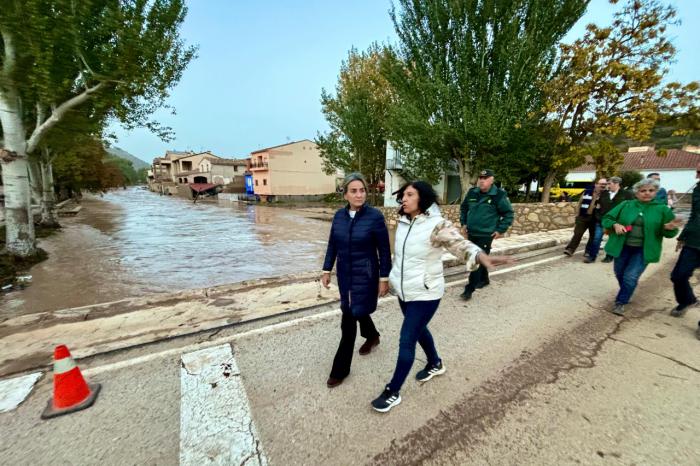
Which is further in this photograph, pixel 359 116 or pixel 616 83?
pixel 359 116

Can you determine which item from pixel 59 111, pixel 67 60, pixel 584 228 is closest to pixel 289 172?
pixel 59 111

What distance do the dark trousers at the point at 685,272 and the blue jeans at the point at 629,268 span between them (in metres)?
0.33

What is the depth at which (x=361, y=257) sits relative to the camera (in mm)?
2428

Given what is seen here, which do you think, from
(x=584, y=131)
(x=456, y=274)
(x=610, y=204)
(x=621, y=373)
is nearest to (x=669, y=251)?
(x=610, y=204)

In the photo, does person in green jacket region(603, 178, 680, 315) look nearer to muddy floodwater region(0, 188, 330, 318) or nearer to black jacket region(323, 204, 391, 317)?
black jacket region(323, 204, 391, 317)

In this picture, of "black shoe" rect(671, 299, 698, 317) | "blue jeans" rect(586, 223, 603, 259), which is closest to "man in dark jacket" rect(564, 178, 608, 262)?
"blue jeans" rect(586, 223, 603, 259)

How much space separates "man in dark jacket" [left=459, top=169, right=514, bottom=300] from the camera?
14.3 feet

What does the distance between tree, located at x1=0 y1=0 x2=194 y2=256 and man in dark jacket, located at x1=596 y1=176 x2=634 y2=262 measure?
11128mm

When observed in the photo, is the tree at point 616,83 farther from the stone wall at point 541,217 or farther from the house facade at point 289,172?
the house facade at point 289,172

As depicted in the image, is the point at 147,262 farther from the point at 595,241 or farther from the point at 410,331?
the point at 595,241

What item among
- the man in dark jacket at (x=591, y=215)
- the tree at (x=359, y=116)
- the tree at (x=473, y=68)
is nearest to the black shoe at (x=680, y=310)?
the man in dark jacket at (x=591, y=215)

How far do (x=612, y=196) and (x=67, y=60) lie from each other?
518 inches

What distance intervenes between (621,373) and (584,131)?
11.3 meters

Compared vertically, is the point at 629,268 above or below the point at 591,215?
below
